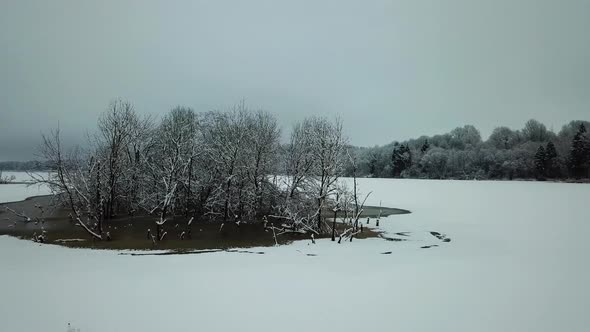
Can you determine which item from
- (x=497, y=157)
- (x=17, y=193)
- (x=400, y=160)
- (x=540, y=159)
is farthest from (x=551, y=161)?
(x=17, y=193)

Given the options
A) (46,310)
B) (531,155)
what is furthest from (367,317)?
(531,155)

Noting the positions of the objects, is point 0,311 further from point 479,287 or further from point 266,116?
point 266,116

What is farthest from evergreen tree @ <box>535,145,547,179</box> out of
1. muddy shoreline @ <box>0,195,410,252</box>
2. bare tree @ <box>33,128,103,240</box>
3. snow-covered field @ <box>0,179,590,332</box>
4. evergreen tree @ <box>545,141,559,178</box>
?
bare tree @ <box>33,128,103,240</box>

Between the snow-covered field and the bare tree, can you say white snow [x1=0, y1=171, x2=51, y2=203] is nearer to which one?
the bare tree

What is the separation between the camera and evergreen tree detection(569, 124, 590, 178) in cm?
8278

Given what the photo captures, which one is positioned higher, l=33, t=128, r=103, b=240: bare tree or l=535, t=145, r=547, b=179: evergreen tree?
l=535, t=145, r=547, b=179: evergreen tree

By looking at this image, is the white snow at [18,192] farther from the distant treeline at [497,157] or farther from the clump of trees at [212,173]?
the distant treeline at [497,157]

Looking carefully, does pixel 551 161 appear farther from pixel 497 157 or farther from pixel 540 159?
pixel 497 157

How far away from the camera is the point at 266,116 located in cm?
4219

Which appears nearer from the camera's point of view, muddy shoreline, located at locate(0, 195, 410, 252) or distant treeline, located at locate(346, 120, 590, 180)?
muddy shoreline, located at locate(0, 195, 410, 252)

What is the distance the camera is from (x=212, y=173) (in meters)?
37.2

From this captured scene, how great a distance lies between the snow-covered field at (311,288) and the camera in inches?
443

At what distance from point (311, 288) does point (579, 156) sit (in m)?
97.5

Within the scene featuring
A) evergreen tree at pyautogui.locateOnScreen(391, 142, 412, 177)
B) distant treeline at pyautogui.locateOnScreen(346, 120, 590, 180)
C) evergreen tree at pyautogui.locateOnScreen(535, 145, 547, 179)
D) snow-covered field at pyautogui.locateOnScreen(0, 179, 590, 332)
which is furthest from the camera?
evergreen tree at pyautogui.locateOnScreen(391, 142, 412, 177)
